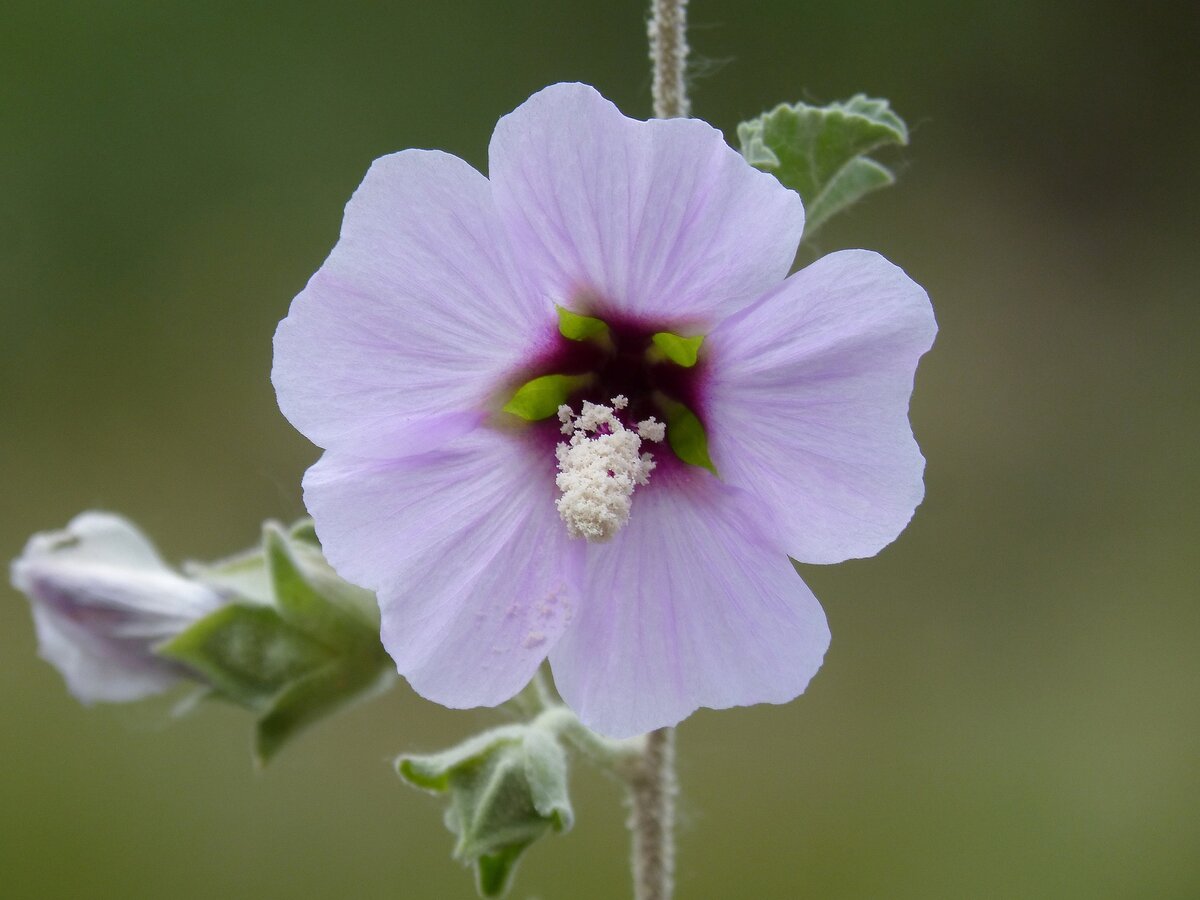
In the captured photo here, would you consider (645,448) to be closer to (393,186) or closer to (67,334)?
(393,186)

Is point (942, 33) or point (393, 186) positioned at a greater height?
point (942, 33)

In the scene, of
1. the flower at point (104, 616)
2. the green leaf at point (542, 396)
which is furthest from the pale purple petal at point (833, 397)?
the flower at point (104, 616)

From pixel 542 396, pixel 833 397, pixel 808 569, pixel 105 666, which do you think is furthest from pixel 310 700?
pixel 808 569

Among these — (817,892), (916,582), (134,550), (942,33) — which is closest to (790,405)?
(134,550)

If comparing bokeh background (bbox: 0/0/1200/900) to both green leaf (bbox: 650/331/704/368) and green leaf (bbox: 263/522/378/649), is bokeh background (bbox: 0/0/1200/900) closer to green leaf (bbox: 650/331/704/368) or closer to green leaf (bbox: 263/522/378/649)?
green leaf (bbox: 263/522/378/649)

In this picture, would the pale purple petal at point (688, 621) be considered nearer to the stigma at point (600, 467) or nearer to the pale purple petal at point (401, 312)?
the stigma at point (600, 467)

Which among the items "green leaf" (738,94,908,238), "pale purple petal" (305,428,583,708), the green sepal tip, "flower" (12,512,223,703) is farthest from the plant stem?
"flower" (12,512,223,703)
